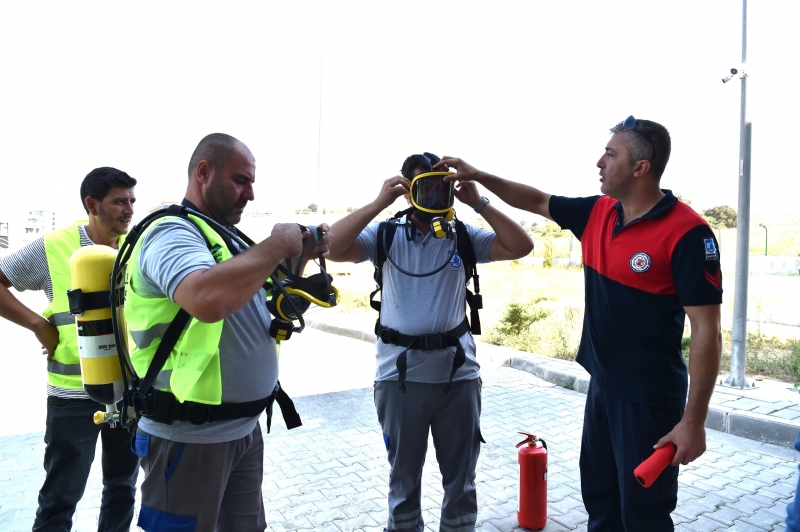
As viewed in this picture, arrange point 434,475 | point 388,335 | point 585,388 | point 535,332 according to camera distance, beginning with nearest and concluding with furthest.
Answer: point 388,335 < point 434,475 < point 585,388 < point 535,332

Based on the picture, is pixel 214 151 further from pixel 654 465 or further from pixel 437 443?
pixel 654 465

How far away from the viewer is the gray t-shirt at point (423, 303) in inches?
128

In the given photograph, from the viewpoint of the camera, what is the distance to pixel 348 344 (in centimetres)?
1092

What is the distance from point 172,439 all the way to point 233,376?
323 mm

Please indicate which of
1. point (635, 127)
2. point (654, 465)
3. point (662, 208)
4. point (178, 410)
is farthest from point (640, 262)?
point (178, 410)

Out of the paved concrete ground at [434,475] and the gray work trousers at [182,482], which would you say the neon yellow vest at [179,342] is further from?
the paved concrete ground at [434,475]

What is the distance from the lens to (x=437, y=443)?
3.31 meters

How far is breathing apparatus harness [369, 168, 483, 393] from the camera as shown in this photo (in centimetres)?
323

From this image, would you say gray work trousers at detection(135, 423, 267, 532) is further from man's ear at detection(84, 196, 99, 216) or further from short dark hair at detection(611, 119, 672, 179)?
short dark hair at detection(611, 119, 672, 179)

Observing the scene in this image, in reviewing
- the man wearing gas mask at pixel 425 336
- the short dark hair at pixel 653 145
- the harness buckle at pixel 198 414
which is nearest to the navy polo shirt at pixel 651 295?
the short dark hair at pixel 653 145

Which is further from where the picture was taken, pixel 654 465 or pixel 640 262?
pixel 640 262

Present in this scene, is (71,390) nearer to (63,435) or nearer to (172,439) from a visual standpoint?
(63,435)

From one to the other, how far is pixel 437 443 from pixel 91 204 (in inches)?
97.2

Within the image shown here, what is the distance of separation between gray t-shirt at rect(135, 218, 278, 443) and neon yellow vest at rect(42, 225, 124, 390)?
1200mm
